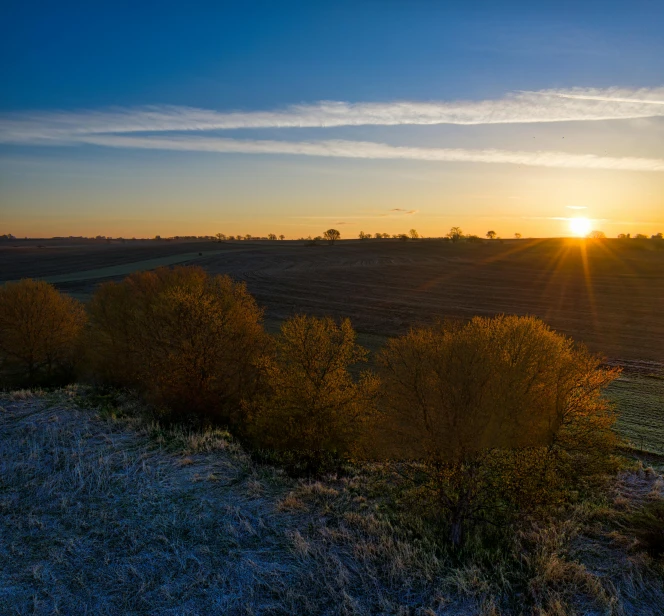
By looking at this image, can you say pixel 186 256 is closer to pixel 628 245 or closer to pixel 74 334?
pixel 74 334

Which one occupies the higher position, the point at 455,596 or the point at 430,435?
the point at 430,435

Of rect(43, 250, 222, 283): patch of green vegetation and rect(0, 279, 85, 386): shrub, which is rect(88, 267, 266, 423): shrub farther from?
rect(43, 250, 222, 283): patch of green vegetation

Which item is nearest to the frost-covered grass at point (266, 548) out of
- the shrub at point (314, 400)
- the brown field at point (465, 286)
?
the shrub at point (314, 400)

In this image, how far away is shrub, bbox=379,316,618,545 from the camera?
14406mm

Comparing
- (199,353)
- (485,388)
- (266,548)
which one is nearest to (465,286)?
(199,353)

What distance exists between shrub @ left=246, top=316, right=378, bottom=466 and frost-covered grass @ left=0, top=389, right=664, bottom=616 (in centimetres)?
169

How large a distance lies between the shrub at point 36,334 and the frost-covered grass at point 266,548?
689 inches

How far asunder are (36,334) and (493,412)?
35.3 metres

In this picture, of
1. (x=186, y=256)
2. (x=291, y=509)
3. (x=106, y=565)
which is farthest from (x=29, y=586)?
(x=186, y=256)

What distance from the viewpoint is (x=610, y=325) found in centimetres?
4531

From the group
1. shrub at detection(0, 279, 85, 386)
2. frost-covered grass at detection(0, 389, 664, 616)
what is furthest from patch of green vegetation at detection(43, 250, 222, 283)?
frost-covered grass at detection(0, 389, 664, 616)

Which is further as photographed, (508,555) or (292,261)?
(292,261)

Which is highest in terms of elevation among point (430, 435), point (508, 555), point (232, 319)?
point (232, 319)

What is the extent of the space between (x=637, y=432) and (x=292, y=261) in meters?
85.4
